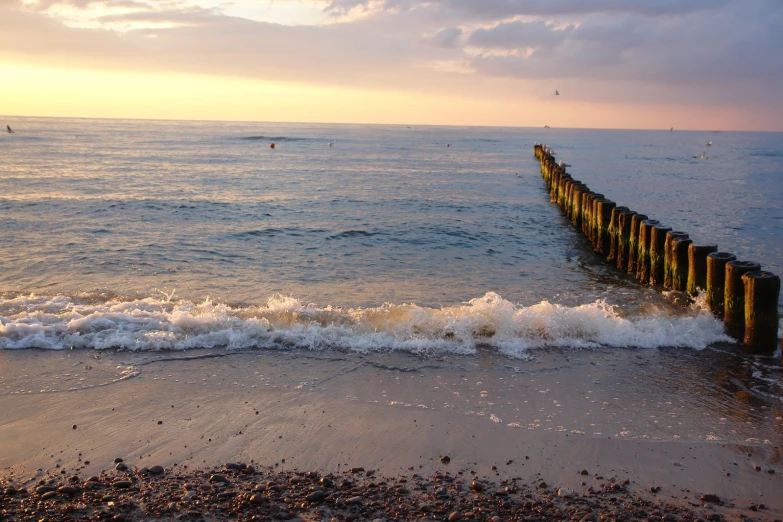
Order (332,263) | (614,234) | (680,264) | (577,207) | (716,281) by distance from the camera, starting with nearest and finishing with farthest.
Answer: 1. (716,281)
2. (680,264)
3. (332,263)
4. (614,234)
5. (577,207)

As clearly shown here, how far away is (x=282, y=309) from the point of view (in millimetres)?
10531

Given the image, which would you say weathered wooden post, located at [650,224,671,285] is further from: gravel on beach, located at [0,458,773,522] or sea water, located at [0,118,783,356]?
gravel on beach, located at [0,458,773,522]

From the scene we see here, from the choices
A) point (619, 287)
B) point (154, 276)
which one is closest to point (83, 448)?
point (154, 276)

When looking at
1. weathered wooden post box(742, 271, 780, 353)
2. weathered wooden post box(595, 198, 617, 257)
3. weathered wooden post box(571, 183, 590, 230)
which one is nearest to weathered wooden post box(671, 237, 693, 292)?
weathered wooden post box(742, 271, 780, 353)

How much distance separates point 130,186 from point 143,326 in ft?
73.2

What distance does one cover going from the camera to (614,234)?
615 inches

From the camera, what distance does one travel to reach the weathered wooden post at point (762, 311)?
891 cm

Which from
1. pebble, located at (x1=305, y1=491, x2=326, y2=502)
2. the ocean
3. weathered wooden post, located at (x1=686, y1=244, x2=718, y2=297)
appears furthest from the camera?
weathered wooden post, located at (x1=686, y1=244, x2=718, y2=297)

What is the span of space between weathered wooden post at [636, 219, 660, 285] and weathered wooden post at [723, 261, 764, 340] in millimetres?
3554

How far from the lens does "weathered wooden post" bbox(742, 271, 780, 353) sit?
29.2 feet

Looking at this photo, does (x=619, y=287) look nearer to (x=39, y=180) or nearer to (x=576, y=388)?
(x=576, y=388)

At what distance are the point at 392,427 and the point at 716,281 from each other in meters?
6.52

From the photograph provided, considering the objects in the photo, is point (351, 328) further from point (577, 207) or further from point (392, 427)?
point (577, 207)

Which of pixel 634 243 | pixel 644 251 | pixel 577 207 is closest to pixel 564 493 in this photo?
pixel 644 251
